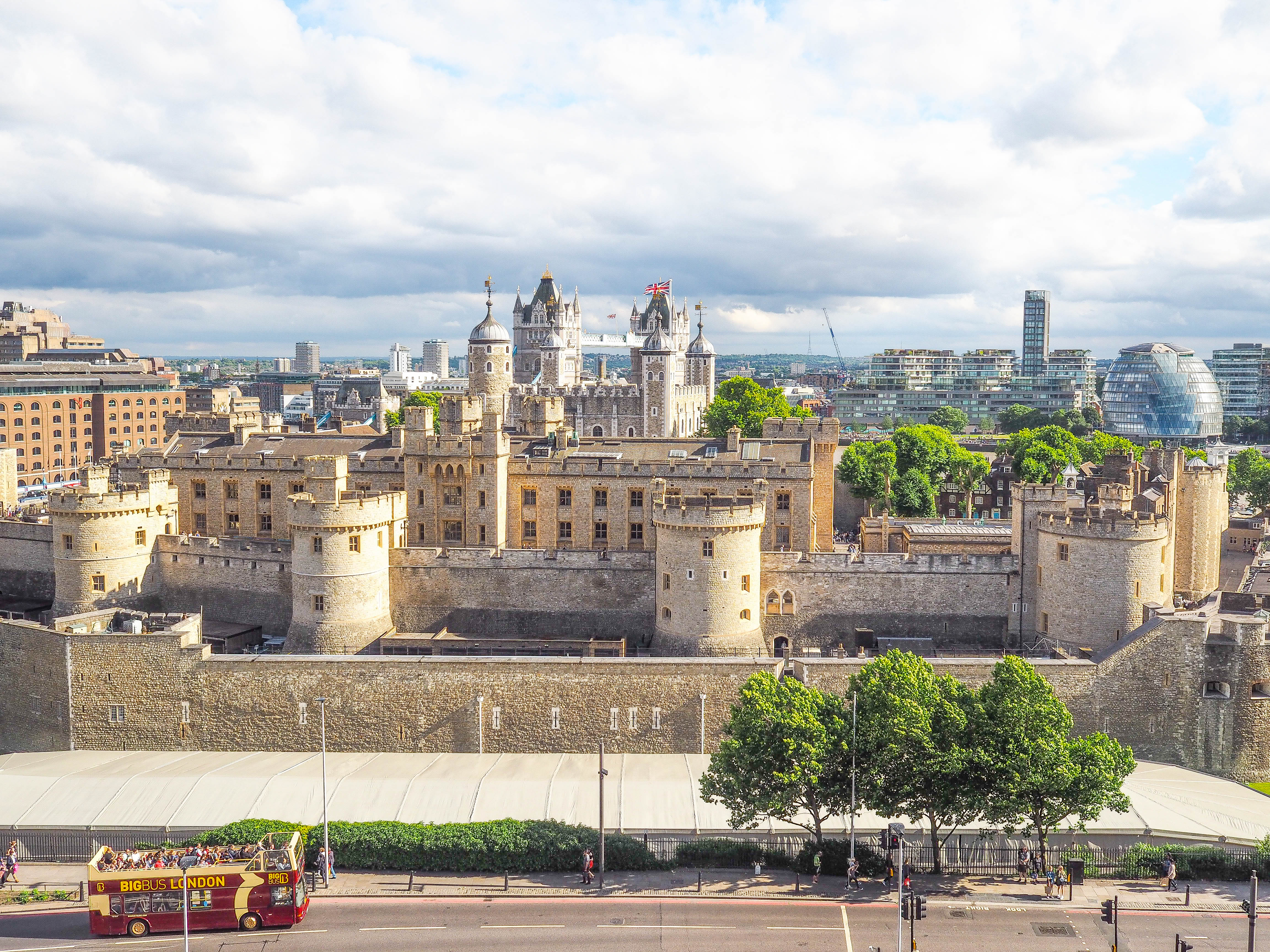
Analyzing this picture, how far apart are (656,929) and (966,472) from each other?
3651 inches

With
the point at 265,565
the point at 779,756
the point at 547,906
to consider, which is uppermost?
the point at 265,565

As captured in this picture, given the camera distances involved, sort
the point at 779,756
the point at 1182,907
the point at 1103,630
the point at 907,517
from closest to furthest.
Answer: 1. the point at 1182,907
2. the point at 779,756
3. the point at 1103,630
4. the point at 907,517

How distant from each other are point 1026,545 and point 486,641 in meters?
31.0

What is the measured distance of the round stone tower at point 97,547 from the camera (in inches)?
2670

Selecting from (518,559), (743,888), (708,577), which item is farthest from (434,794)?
(518,559)

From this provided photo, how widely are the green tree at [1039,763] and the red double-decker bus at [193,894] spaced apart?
26.7 meters

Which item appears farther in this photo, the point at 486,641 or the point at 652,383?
the point at 652,383

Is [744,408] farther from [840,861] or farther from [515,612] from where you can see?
[840,861]

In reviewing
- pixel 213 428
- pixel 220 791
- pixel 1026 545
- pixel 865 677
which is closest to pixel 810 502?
pixel 1026 545

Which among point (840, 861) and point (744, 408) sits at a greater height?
point (744, 408)

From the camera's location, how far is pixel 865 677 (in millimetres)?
47375

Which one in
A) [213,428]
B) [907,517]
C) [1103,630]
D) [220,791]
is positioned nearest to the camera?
[220,791]

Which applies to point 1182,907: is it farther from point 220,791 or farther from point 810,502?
point 220,791

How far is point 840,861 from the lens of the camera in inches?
1813
